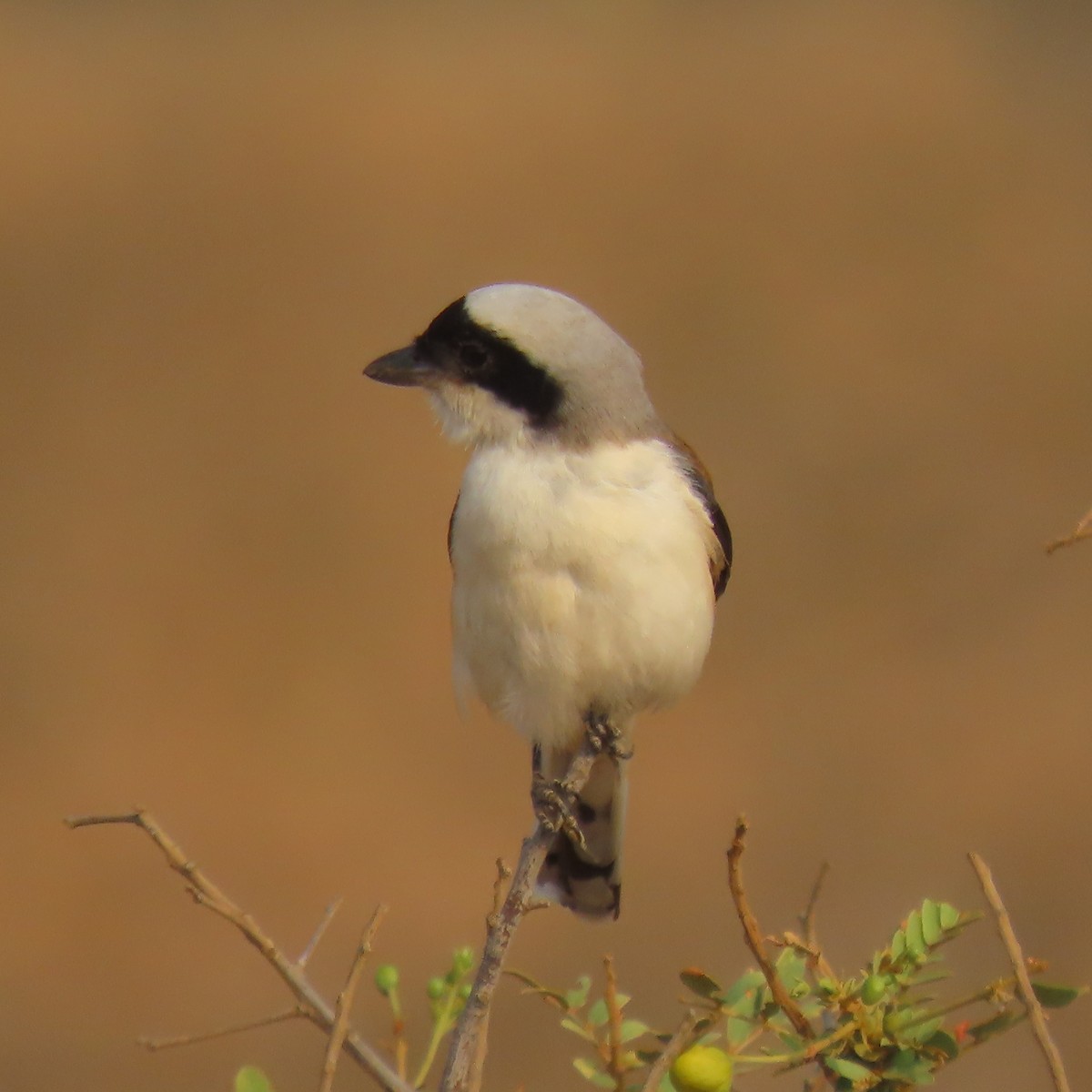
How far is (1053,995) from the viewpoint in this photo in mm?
1933

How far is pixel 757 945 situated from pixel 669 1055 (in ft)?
0.54

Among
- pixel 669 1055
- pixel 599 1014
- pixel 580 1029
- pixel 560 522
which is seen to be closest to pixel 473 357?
pixel 560 522

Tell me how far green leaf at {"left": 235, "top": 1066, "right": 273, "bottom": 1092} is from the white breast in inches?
50.6

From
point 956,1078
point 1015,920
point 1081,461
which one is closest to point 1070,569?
point 1081,461

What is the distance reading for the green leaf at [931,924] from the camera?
1.99m

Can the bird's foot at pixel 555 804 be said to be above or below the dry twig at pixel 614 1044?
above

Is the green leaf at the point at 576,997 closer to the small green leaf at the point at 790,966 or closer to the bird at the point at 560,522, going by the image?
the small green leaf at the point at 790,966

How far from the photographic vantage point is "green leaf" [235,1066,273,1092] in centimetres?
203

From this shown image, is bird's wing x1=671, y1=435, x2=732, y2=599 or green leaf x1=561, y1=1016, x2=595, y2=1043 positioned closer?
green leaf x1=561, y1=1016, x2=595, y2=1043

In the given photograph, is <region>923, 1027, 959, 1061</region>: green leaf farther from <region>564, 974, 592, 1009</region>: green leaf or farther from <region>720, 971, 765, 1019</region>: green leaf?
<region>564, 974, 592, 1009</region>: green leaf

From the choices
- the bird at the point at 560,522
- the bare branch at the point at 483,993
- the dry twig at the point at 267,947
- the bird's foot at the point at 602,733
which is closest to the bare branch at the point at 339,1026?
the dry twig at the point at 267,947

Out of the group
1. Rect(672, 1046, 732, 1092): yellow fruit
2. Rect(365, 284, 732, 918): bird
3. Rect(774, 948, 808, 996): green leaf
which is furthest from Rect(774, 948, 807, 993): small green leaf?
Rect(365, 284, 732, 918): bird

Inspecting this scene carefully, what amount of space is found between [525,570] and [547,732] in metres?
0.46

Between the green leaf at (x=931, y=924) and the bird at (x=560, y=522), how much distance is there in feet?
3.72
